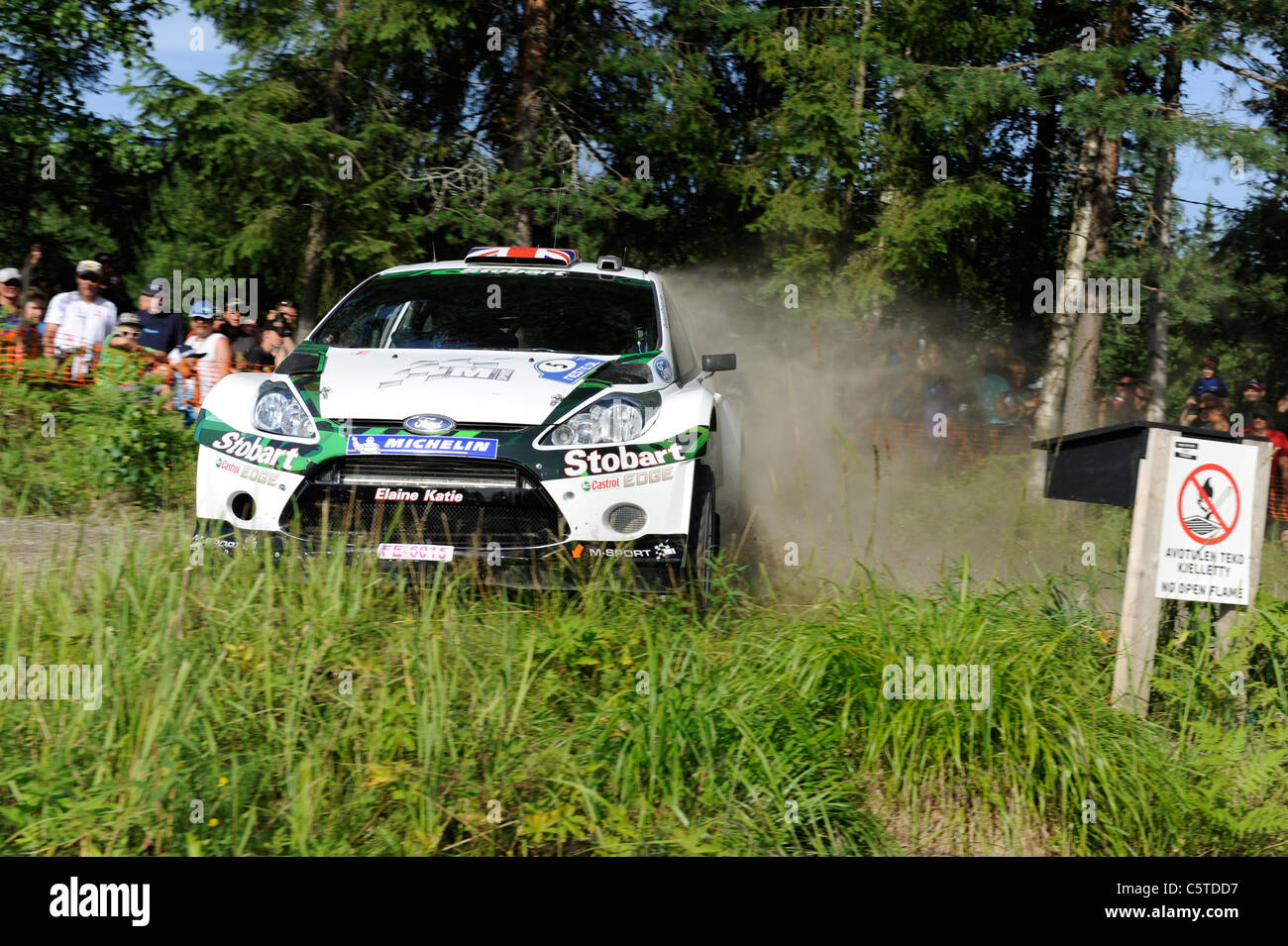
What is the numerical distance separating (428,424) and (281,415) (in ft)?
2.32

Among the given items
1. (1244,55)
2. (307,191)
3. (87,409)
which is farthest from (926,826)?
(307,191)

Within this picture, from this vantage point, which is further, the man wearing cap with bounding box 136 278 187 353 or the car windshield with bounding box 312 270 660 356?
the man wearing cap with bounding box 136 278 187 353

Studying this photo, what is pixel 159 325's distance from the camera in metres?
10.9

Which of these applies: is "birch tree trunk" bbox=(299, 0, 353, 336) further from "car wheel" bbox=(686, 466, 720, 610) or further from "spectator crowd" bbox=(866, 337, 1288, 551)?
"car wheel" bbox=(686, 466, 720, 610)

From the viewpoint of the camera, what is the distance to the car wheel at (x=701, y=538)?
5.22 meters

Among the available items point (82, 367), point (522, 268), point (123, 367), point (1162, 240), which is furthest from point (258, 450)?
point (1162, 240)

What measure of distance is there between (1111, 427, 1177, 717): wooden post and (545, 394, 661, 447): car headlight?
215cm

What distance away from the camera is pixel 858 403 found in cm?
1658

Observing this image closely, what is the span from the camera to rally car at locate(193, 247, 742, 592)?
509 cm

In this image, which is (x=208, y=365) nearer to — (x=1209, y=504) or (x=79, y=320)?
(x=79, y=320)

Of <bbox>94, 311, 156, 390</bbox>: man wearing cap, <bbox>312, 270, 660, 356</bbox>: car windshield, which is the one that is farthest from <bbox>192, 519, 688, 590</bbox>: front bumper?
<bbox>94, 311, 156, 390</bbox>: man wearing cap

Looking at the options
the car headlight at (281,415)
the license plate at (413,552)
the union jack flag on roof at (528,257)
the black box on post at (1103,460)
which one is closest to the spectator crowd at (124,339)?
the union jack flag on roof at (528,257)

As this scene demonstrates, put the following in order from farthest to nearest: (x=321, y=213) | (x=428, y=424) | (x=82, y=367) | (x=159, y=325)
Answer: (x=321, y=213), (x=159, y=325), (x=82, y=367), (x=428, y=424)

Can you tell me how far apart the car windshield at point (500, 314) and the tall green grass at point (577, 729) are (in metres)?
1.83
